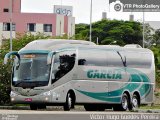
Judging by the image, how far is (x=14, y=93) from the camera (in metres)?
31.4

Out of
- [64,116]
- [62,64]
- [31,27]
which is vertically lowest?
[64,116]

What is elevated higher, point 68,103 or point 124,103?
point 68,103

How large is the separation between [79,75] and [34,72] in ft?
7.81

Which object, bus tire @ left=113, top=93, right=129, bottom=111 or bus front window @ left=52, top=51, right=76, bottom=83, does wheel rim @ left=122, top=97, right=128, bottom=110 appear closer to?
bus tire @ left=113, top=93, right=129, bottom=111

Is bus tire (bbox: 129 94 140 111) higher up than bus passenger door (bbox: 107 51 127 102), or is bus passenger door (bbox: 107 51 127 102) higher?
bus passenger door (bbox: 107 51 127 102)

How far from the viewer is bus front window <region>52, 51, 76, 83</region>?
30844 millimetres

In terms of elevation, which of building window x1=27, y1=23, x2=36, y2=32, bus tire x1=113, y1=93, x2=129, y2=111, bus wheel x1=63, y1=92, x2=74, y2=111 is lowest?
bus tire x1=113, y1=93, x2=129, y2=111

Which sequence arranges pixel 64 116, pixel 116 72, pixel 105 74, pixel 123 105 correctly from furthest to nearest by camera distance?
pixel 123 105 < pixel 116 72 < pixel 105 74 < pixel 64 116

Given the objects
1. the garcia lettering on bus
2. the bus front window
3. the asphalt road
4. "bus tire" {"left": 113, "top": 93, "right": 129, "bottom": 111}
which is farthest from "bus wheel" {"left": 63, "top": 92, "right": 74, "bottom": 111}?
the asphalt road

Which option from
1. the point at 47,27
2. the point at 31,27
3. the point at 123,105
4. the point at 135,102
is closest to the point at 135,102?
the point at 135,102

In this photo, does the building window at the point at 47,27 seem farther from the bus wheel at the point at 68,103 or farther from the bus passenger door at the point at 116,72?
the bus wheel at the point at 68,103

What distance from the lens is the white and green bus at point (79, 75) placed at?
101 ft

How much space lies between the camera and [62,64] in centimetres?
3112

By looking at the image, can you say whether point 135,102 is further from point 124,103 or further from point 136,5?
point 136,5
